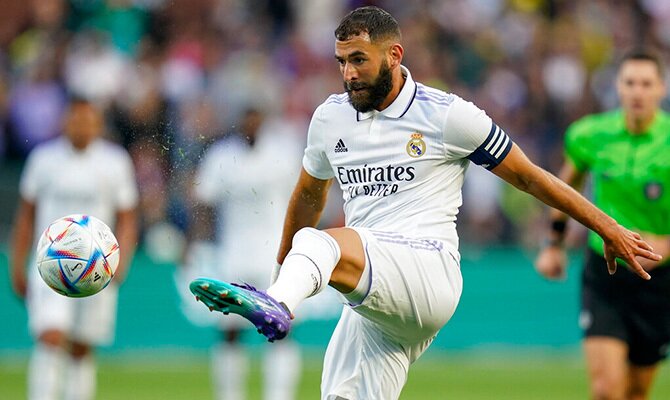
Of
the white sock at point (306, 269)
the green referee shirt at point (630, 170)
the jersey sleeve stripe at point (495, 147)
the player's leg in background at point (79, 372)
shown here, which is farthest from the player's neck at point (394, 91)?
the player's leg in background at point (79, 372)

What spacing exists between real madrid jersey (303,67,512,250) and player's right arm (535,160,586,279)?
100 inches

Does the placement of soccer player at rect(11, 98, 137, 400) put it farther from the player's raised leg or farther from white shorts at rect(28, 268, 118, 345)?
the player's raised leg

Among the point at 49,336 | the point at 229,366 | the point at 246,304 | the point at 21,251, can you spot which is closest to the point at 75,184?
the point at 21,251

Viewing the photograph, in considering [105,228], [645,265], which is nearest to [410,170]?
[105,228]

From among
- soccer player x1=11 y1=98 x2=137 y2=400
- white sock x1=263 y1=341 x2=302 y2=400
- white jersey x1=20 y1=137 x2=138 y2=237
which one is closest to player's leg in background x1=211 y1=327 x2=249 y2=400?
white sock x1=263 y1=341 x2=302 y2=400

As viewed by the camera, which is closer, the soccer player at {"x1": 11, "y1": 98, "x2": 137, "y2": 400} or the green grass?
the soccer player at {"x1": 11, "y1": 98, "x2": 137, "y2": 400}

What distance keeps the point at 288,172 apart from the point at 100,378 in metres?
3.78

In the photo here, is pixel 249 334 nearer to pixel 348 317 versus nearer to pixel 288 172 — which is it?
pixel 288 172

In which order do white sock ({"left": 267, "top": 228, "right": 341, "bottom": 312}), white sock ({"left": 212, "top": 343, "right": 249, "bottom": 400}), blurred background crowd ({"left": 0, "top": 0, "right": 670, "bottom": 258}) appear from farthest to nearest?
blurred background crowd ({"left": 0, "top": 0, "right": 670, "bottom": 258})
white sock ({"left": 212, "top": 343, "right": 249, "bottom": 400})
white sock ({"left": 267, "top": 228, "right": 341, "bottom": 312})

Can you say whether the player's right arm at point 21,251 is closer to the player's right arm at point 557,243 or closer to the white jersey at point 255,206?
the white jersey at point 255,206

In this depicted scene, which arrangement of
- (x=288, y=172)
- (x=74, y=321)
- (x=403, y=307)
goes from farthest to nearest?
(x=288, y=172), (x=74, y=321), (x=403, y=307)

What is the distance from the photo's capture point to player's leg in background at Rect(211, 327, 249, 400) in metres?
13.0

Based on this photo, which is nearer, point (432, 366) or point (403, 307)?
point (403, 307)

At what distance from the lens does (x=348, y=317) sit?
7.34 metres
